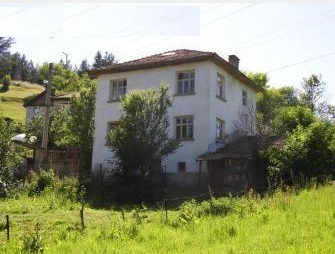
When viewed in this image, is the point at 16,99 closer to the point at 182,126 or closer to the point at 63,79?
the point at 63,79

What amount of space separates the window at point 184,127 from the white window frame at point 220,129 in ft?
5.95

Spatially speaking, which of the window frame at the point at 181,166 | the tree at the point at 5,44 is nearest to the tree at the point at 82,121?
the window frame at the point at 181,166

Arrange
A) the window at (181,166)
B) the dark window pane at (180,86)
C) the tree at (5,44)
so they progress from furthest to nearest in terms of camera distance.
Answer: the dark window pane at (180,86)
the window at (181,166)
the tree at (5,44)

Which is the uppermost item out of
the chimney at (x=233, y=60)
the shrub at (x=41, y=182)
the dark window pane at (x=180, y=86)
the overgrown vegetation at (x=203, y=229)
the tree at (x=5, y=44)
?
the chimney at (x=233, y=60)

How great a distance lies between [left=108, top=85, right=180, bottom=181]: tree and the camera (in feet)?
86.9

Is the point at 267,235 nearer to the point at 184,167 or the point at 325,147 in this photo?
the point at 325,147

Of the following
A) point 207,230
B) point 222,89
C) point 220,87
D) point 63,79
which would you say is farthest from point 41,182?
point 63,79

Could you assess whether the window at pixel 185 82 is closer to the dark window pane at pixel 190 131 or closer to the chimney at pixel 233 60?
the dark window pane at pixel 190 131

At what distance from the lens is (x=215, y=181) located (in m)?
30.1

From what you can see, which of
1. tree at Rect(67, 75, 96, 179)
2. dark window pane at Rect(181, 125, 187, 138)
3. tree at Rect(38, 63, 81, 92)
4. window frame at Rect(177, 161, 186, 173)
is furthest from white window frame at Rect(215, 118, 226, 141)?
tree at Rect(38, 63, 81, 92)

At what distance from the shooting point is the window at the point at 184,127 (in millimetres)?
31891

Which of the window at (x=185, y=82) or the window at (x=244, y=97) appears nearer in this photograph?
the window at (x=185, y=82)

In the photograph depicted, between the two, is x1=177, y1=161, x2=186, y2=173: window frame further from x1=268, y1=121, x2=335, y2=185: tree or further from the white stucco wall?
x1=268, y1=121, x2=335, y2=185: tree

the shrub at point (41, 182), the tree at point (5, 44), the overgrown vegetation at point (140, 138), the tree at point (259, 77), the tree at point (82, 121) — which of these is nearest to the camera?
the tree at point (5, 44)
